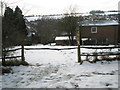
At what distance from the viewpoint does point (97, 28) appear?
1847 inches

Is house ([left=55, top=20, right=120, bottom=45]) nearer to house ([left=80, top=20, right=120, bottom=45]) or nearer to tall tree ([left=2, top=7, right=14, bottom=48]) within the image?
house ([left=80, top=20, right=120, bottom=45])

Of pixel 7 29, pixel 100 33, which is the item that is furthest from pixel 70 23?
pixel 7 29

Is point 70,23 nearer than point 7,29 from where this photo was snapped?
No

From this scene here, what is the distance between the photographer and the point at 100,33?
46875 millimetres

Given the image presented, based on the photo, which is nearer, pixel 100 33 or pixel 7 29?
pixel 7 29

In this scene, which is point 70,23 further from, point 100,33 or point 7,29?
point 7,29

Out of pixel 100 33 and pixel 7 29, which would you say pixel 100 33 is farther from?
pixel 7 29

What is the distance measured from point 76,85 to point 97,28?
4044cm

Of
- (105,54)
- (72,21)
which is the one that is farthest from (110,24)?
(105,54)

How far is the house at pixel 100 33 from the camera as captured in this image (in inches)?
1820

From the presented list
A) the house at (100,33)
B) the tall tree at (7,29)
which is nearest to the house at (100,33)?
the house at (100,33)

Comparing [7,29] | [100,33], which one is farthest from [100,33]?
[7,29]

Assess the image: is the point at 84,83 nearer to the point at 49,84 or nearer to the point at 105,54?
the point at 49,84

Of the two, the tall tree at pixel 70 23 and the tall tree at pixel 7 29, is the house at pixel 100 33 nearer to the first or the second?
the tall tree at pixel 70 23
